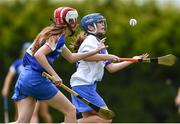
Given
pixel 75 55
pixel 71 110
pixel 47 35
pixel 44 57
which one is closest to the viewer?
pixel 44 57

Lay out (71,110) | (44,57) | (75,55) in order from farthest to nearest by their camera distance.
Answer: (75,55) < (71,110) < (44,57)

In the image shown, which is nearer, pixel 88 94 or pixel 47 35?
pixel 47 35

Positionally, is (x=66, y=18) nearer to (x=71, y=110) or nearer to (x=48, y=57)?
(x=48, y=57)

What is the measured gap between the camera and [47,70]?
394 inches

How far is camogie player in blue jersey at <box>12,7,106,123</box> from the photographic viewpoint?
33.1 feet

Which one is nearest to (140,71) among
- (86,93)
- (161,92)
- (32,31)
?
(161,92)

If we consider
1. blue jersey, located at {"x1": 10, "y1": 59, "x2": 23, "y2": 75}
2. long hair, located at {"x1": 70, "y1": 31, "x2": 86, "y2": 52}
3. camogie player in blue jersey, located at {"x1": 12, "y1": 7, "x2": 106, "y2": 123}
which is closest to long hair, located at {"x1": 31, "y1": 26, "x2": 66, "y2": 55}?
camogie player in blue jersey, located at {"x1": 12, "y1": 7, "x2": 106, "y2": 123}

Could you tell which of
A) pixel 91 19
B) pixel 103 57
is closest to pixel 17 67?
pixel 91 19

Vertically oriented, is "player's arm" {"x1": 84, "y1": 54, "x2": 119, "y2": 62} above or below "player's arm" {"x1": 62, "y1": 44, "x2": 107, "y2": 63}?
below

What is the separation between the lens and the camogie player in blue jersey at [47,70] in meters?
10.1

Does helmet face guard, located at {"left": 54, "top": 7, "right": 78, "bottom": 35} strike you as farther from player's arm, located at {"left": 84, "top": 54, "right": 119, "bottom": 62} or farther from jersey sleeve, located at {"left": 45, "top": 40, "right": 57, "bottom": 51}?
player's arm, located at {"left": 84, "top": 54, "right": 119, "bottom": 62}

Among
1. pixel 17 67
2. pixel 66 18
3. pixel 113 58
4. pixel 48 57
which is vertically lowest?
pixel 17 67

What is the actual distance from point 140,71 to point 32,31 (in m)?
2.45

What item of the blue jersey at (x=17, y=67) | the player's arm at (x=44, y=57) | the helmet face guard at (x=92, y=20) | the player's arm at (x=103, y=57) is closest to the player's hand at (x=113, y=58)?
the player's arm at (x=103, y=57)
